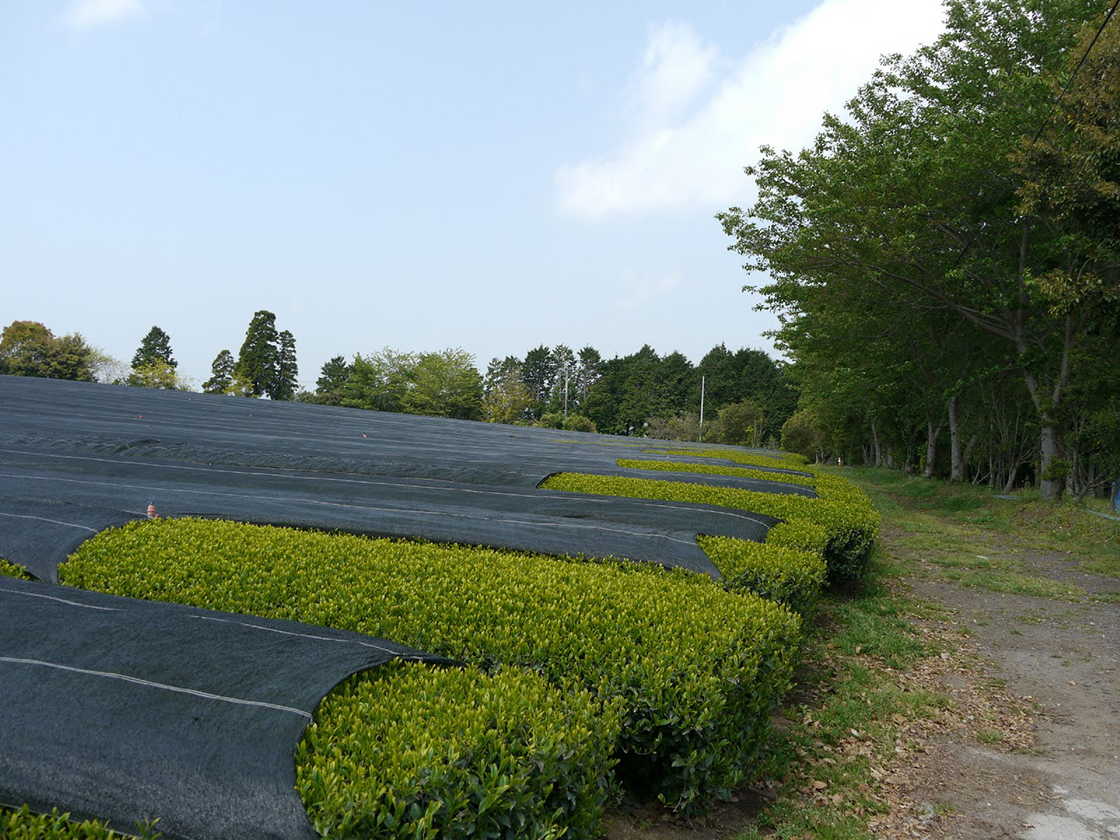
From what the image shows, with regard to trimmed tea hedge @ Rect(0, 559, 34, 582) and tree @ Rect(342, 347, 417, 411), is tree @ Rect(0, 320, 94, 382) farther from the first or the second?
trimmed tea hedge @ Rect(0, 559, 34, 582)

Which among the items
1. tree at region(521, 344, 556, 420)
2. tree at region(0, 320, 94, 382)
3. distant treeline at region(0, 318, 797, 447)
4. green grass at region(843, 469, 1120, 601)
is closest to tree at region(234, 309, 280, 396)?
distant treeline at region(0, 318, 797, 447)

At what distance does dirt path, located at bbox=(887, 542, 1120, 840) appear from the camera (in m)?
3.21

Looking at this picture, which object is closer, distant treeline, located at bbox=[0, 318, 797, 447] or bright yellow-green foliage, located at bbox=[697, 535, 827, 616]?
bright yellow-green foliage, located at bbox=[697, 535, 827, 616]

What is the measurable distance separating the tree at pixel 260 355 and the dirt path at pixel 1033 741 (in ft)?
158

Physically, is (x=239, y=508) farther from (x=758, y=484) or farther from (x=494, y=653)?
(x=758, y=484)

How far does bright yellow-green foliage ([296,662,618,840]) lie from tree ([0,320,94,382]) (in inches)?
1679

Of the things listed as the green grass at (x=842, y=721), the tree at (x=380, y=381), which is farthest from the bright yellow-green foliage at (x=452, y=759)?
the tree at (x=380, y=381)

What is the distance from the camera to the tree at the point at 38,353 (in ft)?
118

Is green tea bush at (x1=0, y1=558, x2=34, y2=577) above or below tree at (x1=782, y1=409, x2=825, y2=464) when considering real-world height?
below

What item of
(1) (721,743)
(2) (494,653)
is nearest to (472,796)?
(2) (494,653)

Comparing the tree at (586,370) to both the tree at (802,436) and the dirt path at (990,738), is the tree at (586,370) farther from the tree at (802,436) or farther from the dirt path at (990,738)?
the dirt path at (990,738)

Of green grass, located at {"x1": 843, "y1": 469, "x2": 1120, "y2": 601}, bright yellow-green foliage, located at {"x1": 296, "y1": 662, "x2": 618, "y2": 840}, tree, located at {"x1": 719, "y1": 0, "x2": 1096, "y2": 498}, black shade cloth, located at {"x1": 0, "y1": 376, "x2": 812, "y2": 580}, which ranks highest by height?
tree, located at {"x1": 719, "y1": 0, "x2": 1096, "y2": 498}

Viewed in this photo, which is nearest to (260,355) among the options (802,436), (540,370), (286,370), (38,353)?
(286,370)

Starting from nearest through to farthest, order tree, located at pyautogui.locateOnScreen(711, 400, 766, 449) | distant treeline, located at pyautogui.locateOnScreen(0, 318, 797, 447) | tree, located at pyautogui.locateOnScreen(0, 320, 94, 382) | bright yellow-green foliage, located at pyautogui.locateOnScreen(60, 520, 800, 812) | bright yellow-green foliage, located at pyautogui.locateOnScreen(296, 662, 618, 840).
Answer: bright yellow-green foliage, located at pyautogui.locateOnScreen(296, 662, 618, 840) < bright yellow-green foliage, located at pyautogui.locateOnScreen(60, 520, 800, 812) < tree, located at pyautogui.locateOnScreen(0, 320, 94, 382) < distant treeline, located at pyautogui.locateOnScreen(0, 318, 797, 447) < tree, located at pyautogui.locateOnScreen(711, 400, 766, 449)
